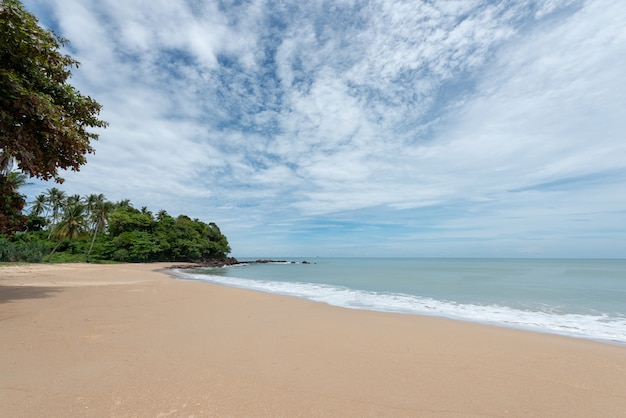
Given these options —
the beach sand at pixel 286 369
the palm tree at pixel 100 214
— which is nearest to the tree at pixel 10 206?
the beach sand at pixel 286 369

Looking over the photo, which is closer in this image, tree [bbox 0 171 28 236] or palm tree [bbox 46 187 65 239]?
tree [bbox 0 171 28 236]

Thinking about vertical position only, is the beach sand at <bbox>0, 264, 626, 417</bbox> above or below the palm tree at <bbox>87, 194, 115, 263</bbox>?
below

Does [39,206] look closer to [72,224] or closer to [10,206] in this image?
[72,224]

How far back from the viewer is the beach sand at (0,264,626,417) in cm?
296

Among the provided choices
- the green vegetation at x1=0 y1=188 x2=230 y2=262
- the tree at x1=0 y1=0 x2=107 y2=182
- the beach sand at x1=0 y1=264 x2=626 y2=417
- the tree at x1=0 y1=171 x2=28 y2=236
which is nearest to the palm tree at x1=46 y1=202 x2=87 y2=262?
the green vegetation at x1=0 y1=188 x2=230 y2=262

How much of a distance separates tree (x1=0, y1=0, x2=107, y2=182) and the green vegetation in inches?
1465

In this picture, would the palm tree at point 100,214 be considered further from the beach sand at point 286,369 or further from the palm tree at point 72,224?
the beach sand at point 286,369

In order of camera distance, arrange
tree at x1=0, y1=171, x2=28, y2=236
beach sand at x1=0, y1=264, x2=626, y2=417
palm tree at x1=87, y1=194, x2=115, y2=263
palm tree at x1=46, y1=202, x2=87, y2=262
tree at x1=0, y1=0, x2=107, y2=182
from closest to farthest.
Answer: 1. beach sand at x1=0, y1=264, x2=626, y2=417
2. tree at x1=0, y1=0, x2=107, y2=182
3. tree at x1=0, y1=171, x2=28, y2=236
4. palm tree at x1=46, y1=202, x2=87, y2=262
5. palm tree at x1=87, y1=194, x2=115, y2=263

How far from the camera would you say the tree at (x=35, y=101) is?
6.17m

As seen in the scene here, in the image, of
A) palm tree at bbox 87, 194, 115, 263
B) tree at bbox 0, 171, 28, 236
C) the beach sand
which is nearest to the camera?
the beach sand

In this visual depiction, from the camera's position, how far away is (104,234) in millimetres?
48188

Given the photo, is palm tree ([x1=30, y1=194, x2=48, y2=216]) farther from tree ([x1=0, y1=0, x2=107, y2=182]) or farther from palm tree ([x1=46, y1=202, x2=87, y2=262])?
tree ([x1=0, y1=0, x2=107, y2=182])

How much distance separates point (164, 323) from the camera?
6.28 meters

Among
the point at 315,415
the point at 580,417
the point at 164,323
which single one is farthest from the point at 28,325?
the point at 580,417
